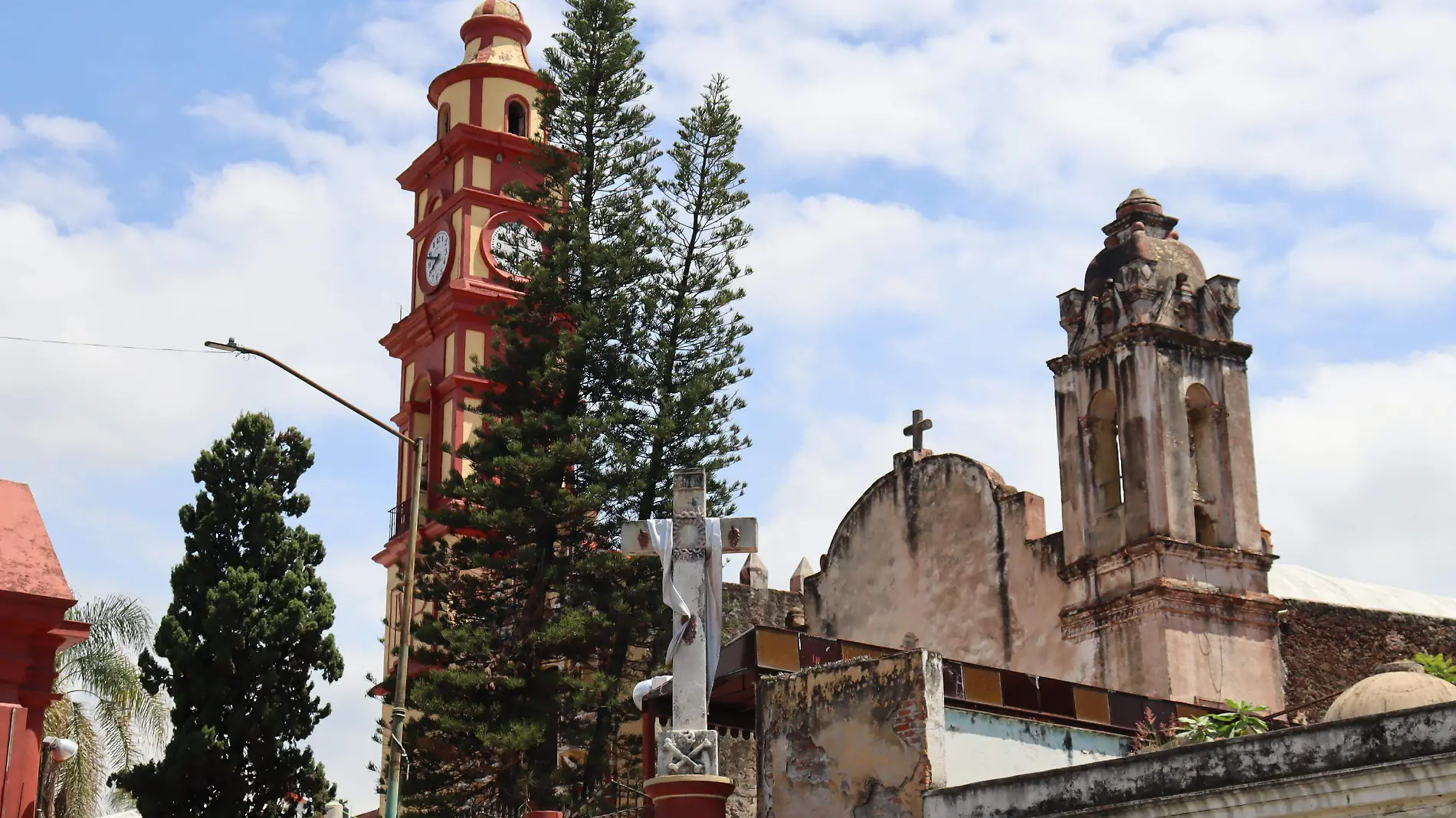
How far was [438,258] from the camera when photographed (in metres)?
35.2

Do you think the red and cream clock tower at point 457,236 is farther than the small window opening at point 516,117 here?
No

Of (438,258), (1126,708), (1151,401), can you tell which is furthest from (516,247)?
(1126,708)

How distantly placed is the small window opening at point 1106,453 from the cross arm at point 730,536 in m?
8.35

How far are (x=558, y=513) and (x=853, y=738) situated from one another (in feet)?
32.2

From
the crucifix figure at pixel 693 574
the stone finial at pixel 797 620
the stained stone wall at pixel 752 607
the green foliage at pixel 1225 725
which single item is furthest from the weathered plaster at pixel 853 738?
the stained stone wall at pixel 752 607

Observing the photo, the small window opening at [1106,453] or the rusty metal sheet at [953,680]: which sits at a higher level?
the small window opening at [1106,453]

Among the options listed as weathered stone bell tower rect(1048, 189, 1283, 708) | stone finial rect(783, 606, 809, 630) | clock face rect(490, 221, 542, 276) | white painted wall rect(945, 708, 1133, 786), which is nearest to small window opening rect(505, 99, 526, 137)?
clock face rect(490, 221, 542, 276)

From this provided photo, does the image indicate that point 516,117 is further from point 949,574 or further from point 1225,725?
point 1225,725

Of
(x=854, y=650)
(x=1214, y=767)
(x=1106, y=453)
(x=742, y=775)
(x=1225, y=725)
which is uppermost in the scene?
(x=1106, y=453)

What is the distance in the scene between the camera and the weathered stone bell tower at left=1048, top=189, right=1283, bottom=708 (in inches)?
750

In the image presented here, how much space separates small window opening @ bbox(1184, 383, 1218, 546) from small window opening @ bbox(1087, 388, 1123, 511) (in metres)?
0.78

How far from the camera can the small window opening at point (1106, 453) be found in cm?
2020

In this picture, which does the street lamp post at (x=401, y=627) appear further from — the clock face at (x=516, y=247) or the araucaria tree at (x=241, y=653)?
the clock face at (x=516, y=247)

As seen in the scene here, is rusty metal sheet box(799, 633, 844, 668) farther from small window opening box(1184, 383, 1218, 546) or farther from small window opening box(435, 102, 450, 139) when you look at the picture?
small window opening box(435, 102, 450, 139)
